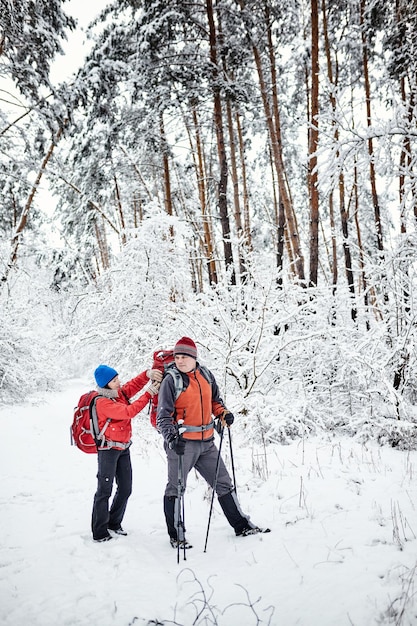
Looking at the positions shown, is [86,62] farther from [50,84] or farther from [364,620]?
[364,620]

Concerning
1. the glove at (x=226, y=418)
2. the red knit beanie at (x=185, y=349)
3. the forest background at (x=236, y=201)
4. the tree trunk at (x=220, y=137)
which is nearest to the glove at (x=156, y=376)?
the red knit beanie at (x=185, y=349)

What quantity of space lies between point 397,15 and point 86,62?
769 cm

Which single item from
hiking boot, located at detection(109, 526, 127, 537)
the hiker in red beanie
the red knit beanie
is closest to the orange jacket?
the hiker in red beanie

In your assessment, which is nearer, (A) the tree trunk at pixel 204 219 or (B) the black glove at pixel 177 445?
(B) the black glove at pixel 177 445

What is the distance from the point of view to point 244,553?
3225 mm

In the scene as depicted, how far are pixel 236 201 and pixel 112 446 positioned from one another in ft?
31.0

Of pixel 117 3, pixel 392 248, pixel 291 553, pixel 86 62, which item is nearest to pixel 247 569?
pixel 291 553

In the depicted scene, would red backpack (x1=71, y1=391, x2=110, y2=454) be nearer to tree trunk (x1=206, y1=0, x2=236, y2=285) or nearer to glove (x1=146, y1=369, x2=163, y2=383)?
glove (x1=146, y1=369, x2=163, y2=383)

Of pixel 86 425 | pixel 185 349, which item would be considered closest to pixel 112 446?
pixel 86 425

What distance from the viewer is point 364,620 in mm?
2285

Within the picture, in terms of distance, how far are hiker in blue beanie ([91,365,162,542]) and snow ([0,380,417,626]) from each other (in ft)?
0.72

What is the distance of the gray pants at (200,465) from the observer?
11.4 ft

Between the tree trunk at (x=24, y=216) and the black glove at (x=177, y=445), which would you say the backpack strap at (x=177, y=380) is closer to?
the black glove at (x=177, y=445)

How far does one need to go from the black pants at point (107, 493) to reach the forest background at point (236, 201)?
2761mm
